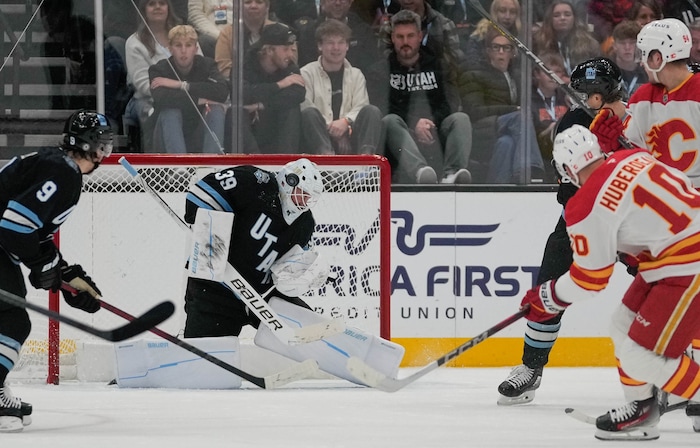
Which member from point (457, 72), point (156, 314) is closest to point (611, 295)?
point (457, 72)

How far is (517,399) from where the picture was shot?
168 inches

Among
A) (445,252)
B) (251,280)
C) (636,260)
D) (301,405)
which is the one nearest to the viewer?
(636,260)

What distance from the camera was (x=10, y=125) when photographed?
5.71m

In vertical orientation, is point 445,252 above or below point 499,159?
below

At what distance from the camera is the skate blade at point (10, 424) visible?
3549 mm

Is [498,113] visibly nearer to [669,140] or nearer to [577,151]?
[669,140]

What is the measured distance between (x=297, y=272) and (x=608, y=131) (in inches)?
49.9

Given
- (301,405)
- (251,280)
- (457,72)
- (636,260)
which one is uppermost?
(457,72)

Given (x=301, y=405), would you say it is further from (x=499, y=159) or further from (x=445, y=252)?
(x=499, y=159)

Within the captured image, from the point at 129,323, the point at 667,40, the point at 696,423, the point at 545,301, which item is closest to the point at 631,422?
the point at 696,423

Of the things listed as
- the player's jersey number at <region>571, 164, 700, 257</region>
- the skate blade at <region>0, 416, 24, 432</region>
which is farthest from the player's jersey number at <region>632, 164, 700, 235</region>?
the skate blade at <region>0, 416, 24, 432</region>

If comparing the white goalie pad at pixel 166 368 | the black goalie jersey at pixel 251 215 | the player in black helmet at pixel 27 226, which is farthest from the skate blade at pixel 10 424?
the black goalie jersey at pixel 251 215

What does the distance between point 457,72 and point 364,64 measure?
1.43ft

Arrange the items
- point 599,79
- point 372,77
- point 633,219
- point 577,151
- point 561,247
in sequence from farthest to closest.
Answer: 1. point 372,77
2. point 561,247
3. point 599,79
4. point 577,151
5. point 633,219
